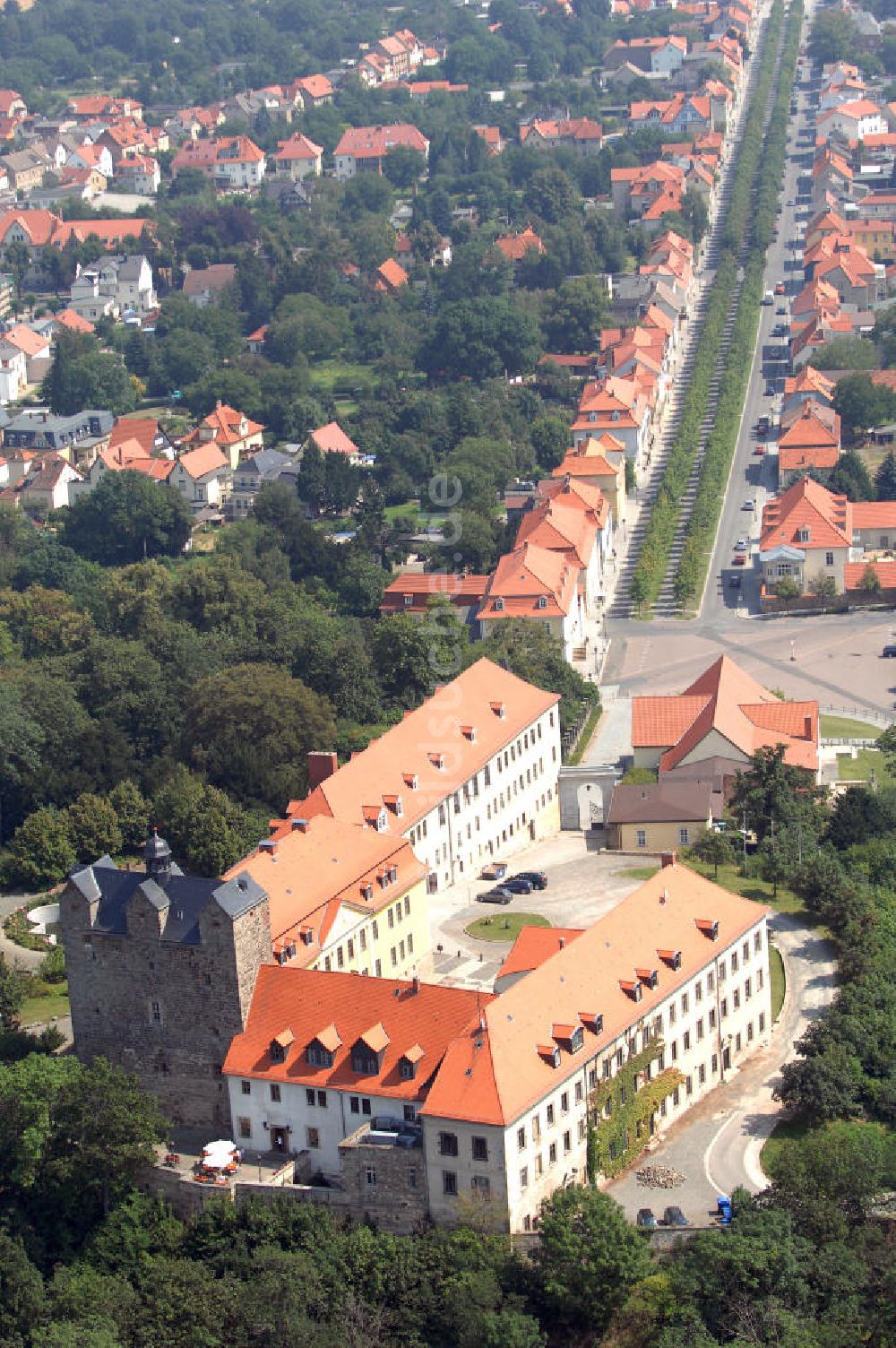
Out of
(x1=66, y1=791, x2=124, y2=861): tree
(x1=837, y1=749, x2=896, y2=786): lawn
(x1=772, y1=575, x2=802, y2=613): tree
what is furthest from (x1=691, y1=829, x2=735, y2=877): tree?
(x1=772, y1=575, x2=802, y2=613): tree

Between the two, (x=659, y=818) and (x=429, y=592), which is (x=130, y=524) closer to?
(x=429, y=592)

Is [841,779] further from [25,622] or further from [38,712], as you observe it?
[25,622]

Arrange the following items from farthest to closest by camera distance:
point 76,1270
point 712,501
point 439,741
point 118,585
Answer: point 712,501 < point 118,585 < point 439,741 < point 76,1270

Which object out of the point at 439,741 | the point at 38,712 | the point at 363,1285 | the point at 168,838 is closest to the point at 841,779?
the point at 439,741

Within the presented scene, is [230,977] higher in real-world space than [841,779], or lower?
higher

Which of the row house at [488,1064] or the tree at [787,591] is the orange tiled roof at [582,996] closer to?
the row house at [488,1064]

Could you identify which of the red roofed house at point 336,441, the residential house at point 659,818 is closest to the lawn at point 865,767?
the residential house at point 659,818

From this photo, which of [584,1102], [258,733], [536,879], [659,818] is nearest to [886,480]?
[659,818]
